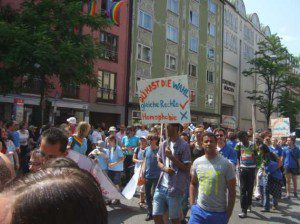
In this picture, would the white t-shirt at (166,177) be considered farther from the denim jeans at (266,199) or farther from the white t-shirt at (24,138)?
the white t-shirt at (24,138)

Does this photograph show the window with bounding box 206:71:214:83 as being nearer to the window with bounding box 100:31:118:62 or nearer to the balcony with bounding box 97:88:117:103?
the window with bounding box 100:31:118:62

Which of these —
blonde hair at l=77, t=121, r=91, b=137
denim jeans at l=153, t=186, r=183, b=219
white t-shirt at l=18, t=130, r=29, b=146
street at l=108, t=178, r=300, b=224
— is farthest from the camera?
white t-shirt at l=18, t=130, r=29, b=146

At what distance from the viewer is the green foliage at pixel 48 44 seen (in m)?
16.9

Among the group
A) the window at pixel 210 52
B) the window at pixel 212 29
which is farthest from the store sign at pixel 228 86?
the window at pixel 212 29

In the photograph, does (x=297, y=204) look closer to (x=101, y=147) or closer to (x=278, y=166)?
(x=278, y=166)

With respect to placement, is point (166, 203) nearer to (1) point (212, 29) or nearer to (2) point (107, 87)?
(2) point (107, 87)

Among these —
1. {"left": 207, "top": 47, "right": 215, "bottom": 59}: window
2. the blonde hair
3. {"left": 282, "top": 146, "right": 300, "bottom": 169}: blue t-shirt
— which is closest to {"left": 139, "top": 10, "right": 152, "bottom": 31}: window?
{"left": 207, "top": 47, "right": 215, "bottom": 59}: window

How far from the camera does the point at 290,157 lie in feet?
41.3

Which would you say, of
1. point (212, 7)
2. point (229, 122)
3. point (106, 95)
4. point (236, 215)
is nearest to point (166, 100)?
point (236, 215)

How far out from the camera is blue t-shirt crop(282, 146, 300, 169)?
1252 cm

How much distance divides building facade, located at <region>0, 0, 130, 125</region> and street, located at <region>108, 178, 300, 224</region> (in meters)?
14.9

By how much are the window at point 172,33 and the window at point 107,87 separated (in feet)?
25.3

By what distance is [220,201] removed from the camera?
5008 millimetres

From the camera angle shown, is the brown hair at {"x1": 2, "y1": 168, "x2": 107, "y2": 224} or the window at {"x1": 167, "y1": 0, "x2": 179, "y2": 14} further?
the window at {"x1": 167, "y1": 0, "x2": 179, "y2": 14}
